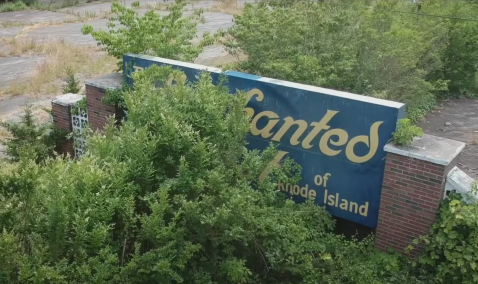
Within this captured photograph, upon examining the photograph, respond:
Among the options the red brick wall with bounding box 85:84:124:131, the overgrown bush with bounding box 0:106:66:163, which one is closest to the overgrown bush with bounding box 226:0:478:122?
the red brick wall with bounding box 85:84:124:131

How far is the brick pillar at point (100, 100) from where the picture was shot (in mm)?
8445

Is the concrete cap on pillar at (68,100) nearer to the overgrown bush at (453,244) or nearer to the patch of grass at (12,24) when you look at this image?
the overgrown bush at (453,244)

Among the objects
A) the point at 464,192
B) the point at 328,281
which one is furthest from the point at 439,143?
the point at 328,281

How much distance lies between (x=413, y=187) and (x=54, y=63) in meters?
16.9

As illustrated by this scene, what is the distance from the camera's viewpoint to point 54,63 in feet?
64.6

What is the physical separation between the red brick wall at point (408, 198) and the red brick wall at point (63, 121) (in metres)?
6.01

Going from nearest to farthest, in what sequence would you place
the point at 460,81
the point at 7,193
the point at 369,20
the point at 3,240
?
the point at 3,240
the point at 7,193
the point at 369,20
the point at 460,81

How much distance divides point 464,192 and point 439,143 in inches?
27.6

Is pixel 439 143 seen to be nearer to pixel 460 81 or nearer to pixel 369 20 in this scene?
pixel 369 20

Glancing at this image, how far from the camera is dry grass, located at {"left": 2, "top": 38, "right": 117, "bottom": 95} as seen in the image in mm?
17172

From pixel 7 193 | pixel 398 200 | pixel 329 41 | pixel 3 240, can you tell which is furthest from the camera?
pixel 329 41

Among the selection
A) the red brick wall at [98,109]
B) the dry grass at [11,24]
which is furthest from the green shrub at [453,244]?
the dry grass at [11,24]

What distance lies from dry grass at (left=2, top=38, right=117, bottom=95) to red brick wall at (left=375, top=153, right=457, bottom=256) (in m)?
13.1

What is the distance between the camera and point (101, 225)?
4.84 metres
